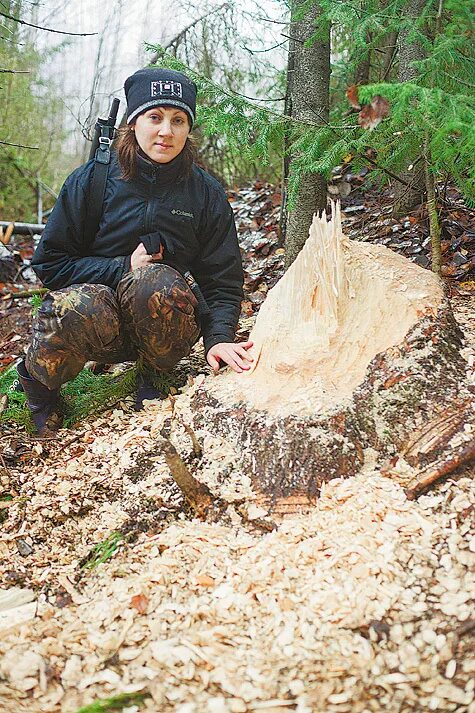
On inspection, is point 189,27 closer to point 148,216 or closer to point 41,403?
point 148,216

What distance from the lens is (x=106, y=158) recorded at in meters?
2.88

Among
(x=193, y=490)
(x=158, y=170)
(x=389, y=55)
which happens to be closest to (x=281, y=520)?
(x=193, y=490)

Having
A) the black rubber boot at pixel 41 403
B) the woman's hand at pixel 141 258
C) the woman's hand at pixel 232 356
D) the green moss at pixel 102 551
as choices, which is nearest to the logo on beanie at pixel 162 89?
the woman's hand at pixel 141 258

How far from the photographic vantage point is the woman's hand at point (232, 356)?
Result: 2650 millimetres

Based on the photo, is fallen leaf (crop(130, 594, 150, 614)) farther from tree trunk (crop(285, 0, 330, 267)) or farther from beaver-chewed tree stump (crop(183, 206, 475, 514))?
tree trunk (crop(285, 0, 330, 267))

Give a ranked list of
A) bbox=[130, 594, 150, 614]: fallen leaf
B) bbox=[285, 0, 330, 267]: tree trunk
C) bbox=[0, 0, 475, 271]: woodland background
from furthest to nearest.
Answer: bbox=[285, 0, 330, 267]: tree trunk, bbox=[0, 0, 475, 271]: woodland background, bbox=[130, 594, 150, 614]: fallen leaf

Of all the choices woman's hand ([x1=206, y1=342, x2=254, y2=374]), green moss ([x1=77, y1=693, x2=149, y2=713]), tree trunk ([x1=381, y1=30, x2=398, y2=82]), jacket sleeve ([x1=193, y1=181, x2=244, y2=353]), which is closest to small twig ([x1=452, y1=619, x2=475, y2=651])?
green moss ([x1=77, y1=693, x2=149, y2=713])

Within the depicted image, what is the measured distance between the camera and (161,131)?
8.95ft

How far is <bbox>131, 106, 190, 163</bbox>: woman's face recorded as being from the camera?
8.97ft

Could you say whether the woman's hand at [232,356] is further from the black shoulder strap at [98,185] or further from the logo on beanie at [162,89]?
the logo on beanie at [162,89]

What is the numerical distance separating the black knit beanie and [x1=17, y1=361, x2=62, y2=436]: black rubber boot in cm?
134

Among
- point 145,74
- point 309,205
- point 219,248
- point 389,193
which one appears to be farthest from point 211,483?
point 389,193

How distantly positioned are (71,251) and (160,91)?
2.82 feet

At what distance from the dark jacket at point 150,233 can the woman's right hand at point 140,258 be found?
0.03 meters
